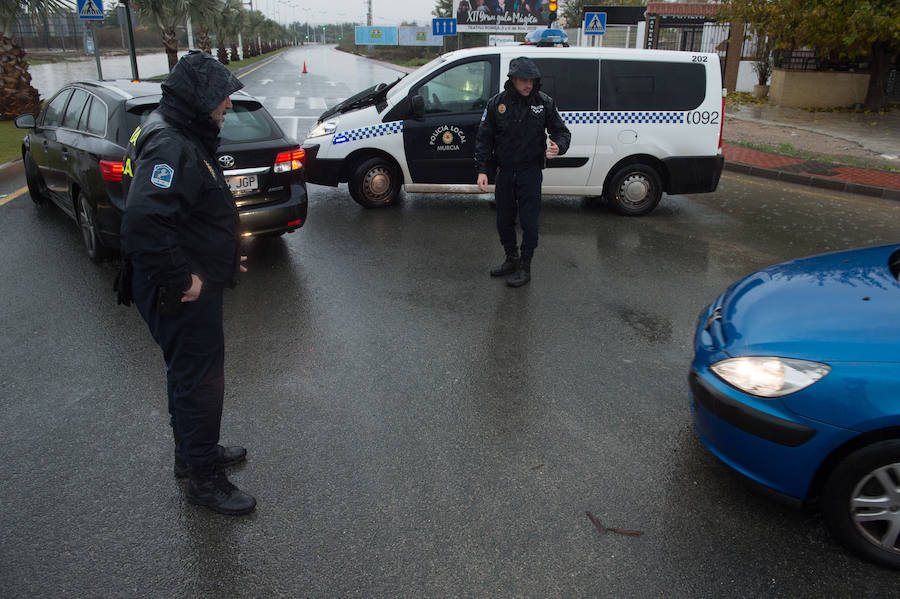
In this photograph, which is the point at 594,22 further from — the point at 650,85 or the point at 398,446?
the point at 398,446

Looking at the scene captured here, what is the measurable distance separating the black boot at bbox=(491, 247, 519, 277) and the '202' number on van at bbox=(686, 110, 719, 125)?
11.0 ft

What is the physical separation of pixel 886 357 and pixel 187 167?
2733mm

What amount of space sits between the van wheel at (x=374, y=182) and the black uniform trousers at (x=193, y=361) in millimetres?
5283

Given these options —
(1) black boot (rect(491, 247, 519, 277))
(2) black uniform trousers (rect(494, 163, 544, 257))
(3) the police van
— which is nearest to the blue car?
(2) black uniform trousers (rect(494, 163, 544, 257))

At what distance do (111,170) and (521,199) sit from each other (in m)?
3.29

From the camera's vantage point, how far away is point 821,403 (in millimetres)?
2584

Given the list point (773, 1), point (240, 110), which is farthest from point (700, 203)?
point (773, 1)

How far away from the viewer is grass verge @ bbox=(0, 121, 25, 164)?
436 inches

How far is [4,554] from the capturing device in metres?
2.66

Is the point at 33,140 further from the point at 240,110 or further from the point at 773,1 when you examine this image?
the point at 773,1

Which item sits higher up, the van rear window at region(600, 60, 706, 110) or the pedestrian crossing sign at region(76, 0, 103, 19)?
the pedestrian crossing sign at region(76, 0, 103, 19)

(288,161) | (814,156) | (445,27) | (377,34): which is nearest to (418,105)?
(288,161)

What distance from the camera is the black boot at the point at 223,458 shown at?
3.10 meters

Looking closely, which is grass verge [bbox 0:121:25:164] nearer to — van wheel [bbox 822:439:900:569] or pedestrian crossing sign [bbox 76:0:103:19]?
pedestrian crossing sign [bbox 76:0:103:19]
